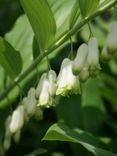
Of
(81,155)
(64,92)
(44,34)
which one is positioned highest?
(44,34)

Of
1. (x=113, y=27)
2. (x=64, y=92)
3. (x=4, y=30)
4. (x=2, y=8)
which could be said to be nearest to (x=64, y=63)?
(x=64, y=92)

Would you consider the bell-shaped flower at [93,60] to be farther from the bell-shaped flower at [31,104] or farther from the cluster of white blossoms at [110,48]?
the bell-shaped flower at [31,104]

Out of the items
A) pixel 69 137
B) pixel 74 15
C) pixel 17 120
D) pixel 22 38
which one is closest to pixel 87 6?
pixel 74 15

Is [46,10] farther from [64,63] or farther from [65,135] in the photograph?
[65,135]

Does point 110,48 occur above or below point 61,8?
below

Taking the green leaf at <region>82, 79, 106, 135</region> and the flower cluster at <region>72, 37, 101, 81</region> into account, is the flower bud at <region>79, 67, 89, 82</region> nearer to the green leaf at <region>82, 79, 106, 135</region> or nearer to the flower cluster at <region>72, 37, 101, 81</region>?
the flower cluster at <region>72, 37, 101, 81</region>

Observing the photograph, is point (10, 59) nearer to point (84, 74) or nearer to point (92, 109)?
point (84, 74)

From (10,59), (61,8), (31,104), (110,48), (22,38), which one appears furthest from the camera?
(22,38)
